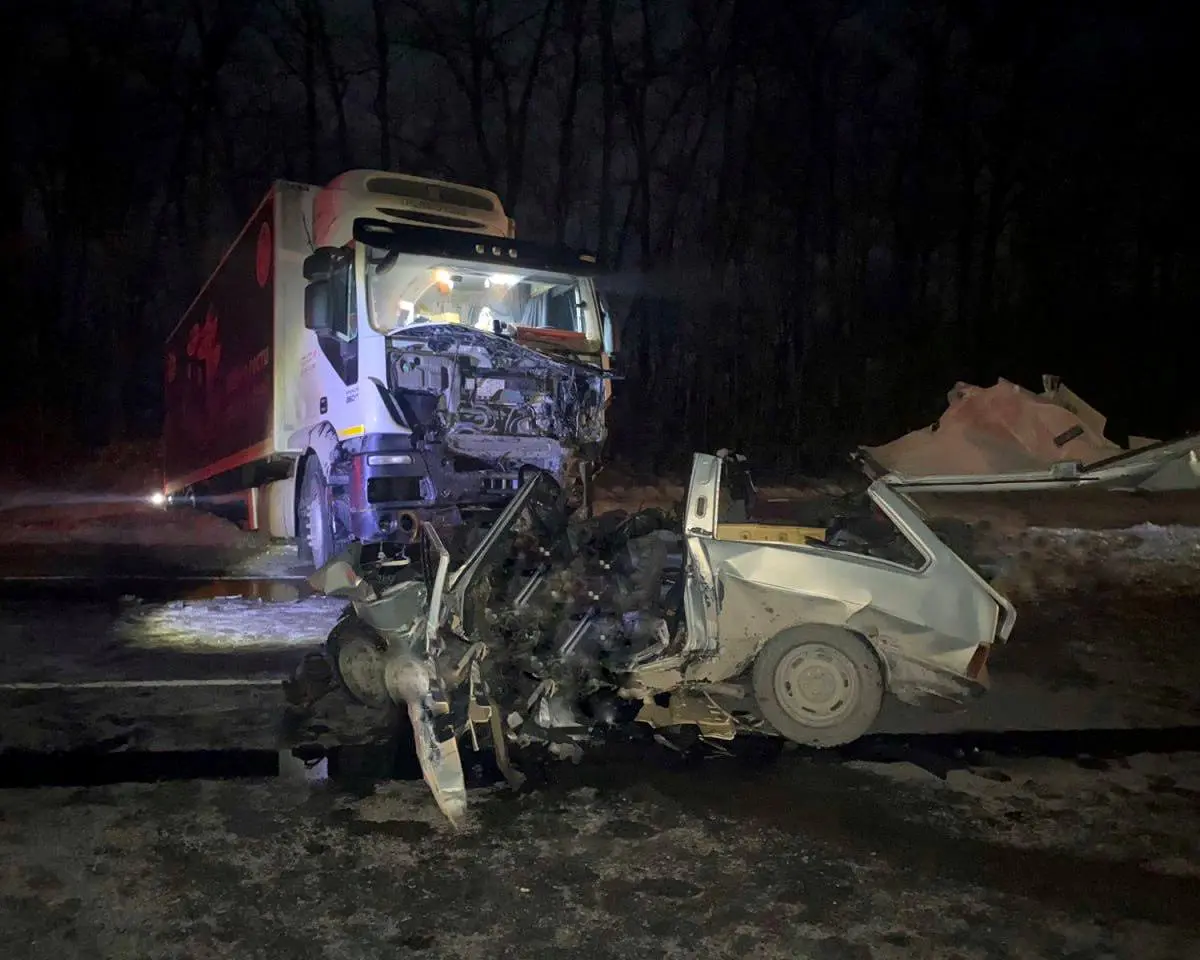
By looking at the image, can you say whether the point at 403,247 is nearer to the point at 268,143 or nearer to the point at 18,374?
the point at 268,143

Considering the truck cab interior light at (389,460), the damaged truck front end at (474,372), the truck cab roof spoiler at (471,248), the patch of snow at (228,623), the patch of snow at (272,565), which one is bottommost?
the patch of snow at (228,623)

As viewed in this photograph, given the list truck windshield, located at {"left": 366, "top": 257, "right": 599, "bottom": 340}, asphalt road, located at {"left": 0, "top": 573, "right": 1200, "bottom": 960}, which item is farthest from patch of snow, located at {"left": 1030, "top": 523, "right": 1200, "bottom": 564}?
truck windshield, located at {"left": 366, "top": 257, "right": 599, "bottom": 340}

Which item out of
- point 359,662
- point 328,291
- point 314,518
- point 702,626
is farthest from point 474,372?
point 702,626

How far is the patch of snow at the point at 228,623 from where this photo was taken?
8.05 meters

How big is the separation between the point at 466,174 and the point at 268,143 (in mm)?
6106

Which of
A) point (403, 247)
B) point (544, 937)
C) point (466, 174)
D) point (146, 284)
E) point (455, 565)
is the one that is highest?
point (466, 174)

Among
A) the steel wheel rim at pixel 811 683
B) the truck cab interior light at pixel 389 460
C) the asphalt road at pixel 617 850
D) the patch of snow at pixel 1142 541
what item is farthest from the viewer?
the patch of snow at pixel 1142 541

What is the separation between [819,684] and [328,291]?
20.7 feet

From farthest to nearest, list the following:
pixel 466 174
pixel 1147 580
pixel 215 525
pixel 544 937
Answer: pixel 466 174 → pixel 215 525 → pixel 1147 580 → pixel 544 937

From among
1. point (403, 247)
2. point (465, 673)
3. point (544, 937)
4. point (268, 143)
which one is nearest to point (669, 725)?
point (465, 673)

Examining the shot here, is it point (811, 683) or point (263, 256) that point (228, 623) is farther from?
point (811, 683)

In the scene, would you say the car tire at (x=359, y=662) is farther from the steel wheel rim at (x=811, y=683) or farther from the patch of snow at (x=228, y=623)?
the steel wheel rim at (x=811, y=683)

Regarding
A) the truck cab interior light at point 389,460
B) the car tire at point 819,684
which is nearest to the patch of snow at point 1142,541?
the car tire at point 819,684

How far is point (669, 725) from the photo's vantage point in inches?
223
